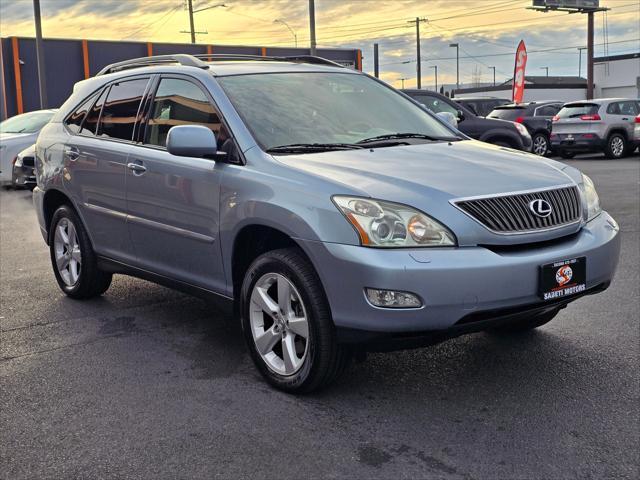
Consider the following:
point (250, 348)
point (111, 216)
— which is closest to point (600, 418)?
point (250, 348)

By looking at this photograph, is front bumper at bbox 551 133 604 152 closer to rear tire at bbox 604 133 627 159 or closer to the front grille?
rear tire at bbox 604 133 627 159

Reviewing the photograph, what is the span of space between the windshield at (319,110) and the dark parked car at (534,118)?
1692cm

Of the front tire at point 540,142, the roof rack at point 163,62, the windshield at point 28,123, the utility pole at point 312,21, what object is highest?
the utility pole at point 312,21

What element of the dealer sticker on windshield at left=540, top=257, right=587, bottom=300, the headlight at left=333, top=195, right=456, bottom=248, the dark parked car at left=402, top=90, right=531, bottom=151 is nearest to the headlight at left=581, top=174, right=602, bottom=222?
the dealer sticker on windshield at left=540, top=257, right=587, bottom=300

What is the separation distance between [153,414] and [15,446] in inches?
25.0

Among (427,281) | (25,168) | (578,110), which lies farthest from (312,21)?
(427,281)

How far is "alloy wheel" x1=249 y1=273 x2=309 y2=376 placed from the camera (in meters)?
4.00

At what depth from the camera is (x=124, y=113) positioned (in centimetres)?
558

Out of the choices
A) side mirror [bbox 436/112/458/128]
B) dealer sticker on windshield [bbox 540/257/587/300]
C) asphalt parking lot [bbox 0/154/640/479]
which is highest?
side mirror [bbox 436/112/458/128]

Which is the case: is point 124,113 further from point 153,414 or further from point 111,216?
point 153,414

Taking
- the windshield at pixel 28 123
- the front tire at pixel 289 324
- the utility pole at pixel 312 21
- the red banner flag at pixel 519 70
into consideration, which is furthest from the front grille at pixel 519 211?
the red banner flag at pixel 519 70

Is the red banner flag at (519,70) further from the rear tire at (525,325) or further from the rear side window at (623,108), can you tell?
the rear tire at (525,325)

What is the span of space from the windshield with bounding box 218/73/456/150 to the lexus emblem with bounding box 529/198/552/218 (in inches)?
46.1

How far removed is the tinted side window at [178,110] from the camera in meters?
4.74
